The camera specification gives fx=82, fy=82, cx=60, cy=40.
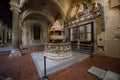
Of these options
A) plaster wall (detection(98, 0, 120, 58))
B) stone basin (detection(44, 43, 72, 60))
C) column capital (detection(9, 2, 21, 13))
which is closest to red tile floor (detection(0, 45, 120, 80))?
stone basin (detection(44, 43, 72, 60))

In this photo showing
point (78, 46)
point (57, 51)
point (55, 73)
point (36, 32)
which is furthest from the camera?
point (36, 32)

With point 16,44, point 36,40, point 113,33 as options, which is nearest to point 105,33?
point 113,33

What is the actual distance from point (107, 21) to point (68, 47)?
3.36 m

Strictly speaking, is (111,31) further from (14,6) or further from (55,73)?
(14,6)

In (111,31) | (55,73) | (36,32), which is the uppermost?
(36,32)

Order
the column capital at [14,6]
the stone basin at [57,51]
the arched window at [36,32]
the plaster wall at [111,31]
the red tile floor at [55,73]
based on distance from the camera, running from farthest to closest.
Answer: the arched window at [36,32]
the column capital at [14,6]
the plaster wall at [111,31]
the stone basin at [57,51]
the red tile floor at [55,73]

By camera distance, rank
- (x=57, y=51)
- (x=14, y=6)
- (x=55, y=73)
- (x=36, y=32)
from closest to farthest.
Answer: (x=55, y=73), (x=57, y=51), (x=14, y=6), (x=36, y=32)

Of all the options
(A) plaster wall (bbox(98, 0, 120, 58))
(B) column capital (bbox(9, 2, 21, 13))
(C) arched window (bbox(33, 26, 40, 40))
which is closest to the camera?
(A) plaster wall (bbox(98, 0, 120, 58))

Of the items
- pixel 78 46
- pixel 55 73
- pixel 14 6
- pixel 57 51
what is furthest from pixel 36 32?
pixel 55 73

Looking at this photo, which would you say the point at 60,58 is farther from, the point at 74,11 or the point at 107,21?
the point at 74,11

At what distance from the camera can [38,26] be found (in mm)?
21438

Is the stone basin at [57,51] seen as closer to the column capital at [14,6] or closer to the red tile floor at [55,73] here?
the red tile floor at [55,73]

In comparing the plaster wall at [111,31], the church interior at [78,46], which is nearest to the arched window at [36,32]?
the church interior at [78,46]

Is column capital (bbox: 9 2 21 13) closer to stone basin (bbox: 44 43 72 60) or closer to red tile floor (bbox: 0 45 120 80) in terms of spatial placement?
stone basin (bbox: 44 43 72 60)
